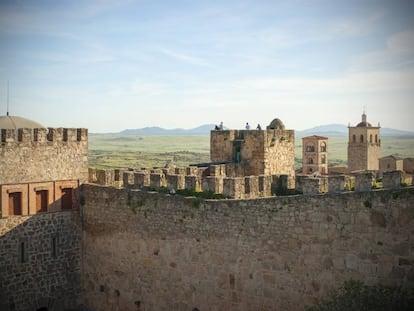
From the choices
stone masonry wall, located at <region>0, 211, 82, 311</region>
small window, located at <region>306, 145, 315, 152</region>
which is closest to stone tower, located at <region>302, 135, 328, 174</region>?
small window, located at <region>306, 145, 315, 152</region>

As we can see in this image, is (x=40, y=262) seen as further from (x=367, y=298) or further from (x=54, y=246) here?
(x=367, y=298)

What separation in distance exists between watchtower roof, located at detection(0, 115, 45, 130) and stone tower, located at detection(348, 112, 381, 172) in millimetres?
86049

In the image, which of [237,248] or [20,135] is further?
[20,135]

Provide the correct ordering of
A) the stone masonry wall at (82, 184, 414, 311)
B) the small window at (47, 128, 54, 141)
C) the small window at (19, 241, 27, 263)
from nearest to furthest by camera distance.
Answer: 1. the stone masonry wall at (82, 184, 414, 311)
2. the small window at (19, 241, 27, 263)
3. the small window at (47, 128, 54, 141)

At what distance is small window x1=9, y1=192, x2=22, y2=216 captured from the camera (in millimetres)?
17659

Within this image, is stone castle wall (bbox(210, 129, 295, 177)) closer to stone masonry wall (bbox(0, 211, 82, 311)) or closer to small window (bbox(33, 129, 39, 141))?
stone masonry wall (bbox(0, 211, 82, 311))

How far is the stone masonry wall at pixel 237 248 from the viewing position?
12.8 m

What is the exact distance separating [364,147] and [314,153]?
12.1 metres

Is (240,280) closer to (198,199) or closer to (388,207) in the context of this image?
(198,199)

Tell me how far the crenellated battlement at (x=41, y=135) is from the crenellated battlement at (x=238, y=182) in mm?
1455

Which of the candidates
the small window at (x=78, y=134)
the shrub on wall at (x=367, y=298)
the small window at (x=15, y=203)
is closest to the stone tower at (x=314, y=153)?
the small window at (x=78, y=134)

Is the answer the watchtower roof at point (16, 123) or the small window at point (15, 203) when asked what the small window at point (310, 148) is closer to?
the watchtower roof at point (16, 123)

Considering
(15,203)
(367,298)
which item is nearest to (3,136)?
(15,203)

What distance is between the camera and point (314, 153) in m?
94.7
